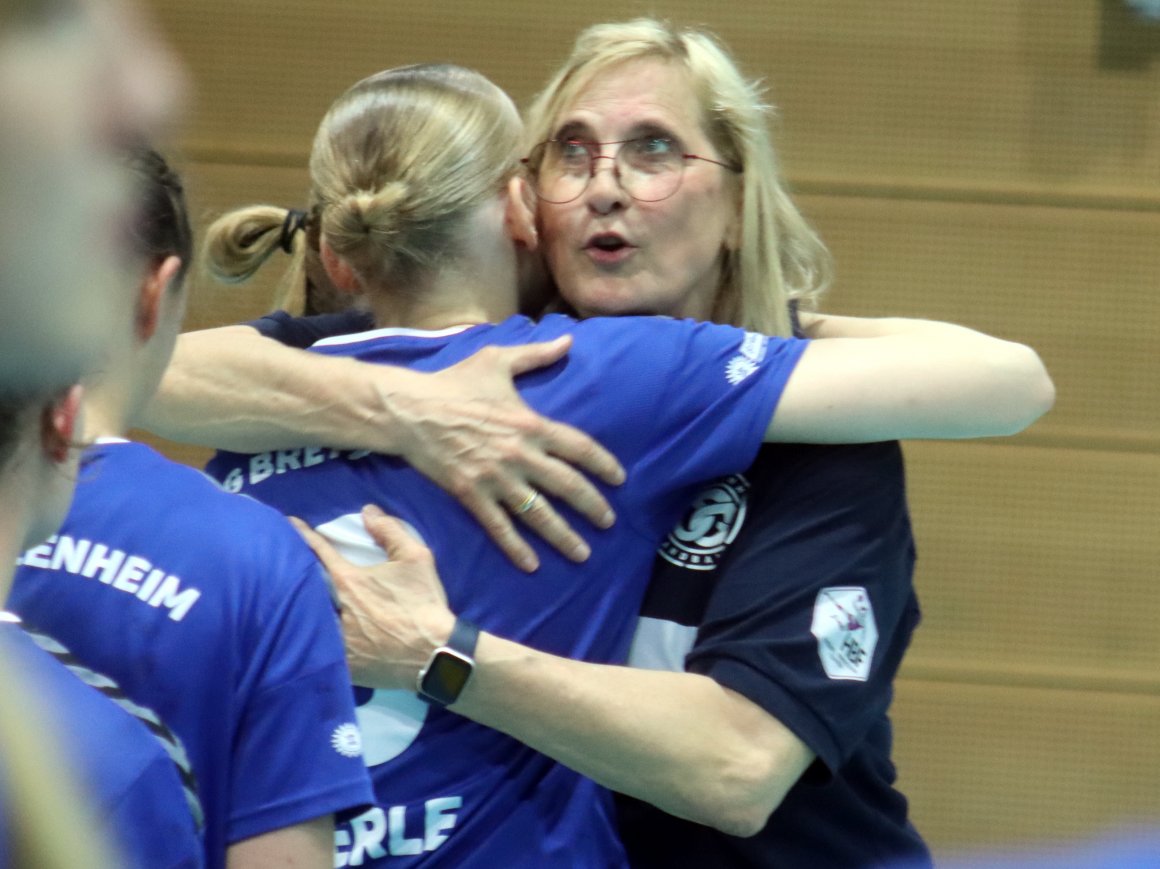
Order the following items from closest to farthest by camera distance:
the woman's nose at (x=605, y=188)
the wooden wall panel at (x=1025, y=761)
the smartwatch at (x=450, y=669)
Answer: the smartwatch at (x=450, y=669) → the woman's nose at (x=605, y=188) → the wooden wall panel at (x=1025, y=761)

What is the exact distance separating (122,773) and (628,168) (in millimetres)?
1048

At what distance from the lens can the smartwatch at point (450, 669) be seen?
1155 mm

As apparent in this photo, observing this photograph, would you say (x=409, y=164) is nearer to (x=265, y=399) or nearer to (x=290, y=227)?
(x=265, y=399)

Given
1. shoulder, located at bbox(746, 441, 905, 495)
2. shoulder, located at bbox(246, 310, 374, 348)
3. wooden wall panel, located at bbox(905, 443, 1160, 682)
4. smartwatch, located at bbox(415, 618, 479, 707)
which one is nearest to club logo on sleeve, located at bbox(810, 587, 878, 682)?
shoulder, located at bbox(746, 441, 905, 495)

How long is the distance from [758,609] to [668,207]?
502 millimetres

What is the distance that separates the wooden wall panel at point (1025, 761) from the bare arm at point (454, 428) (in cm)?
193

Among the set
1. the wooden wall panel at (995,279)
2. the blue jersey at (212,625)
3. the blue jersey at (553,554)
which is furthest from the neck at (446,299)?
the wooden wall panel at (995,279)

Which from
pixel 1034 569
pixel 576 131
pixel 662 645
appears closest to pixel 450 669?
pixel 662 645

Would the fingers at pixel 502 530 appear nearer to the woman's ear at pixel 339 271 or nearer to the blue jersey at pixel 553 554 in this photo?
the blue jersey at pixel 553 554

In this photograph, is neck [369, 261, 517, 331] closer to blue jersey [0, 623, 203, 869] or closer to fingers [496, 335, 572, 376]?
fingers [496, 335, 572, 376]

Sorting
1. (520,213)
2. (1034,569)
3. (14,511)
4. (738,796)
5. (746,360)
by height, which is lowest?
(1034,569)

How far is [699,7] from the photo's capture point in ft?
9.53

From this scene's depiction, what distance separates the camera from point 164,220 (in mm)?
785

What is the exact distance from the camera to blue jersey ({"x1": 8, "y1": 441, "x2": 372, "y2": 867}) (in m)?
0.86
